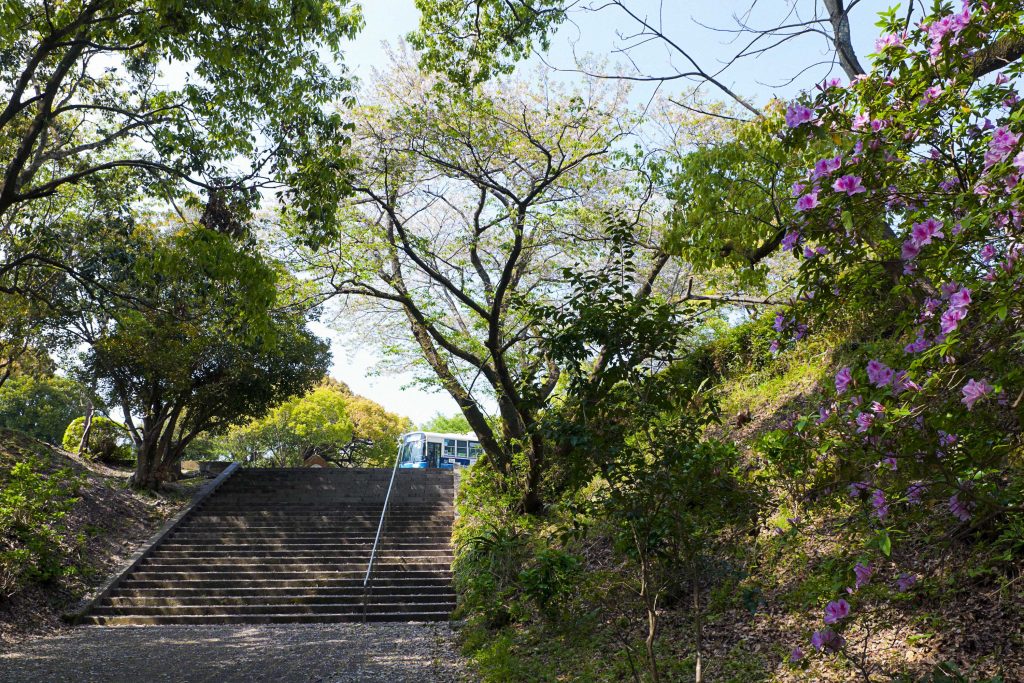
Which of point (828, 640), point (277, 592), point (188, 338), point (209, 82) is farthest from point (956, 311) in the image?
point (188, 338)

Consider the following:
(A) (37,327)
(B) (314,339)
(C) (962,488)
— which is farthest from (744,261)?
(B) (314,339)

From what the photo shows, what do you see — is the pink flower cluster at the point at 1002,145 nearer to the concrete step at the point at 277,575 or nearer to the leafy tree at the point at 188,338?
the leafy tree at the point at 188,338

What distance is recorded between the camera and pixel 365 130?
37.4 feet

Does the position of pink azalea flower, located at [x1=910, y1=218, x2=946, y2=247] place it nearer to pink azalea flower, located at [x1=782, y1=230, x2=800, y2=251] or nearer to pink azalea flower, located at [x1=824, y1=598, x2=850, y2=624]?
pink azalea flower, located at [x1=782, y1=230, x2=800, y2=251]

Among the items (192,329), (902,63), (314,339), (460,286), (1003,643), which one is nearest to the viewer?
(902,63)

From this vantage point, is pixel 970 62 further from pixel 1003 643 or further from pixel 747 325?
pixel 747 325

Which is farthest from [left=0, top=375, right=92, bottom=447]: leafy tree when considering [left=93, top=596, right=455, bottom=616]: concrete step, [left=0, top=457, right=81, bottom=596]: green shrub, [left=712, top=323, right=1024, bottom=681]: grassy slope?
[left=712, top=323, right=1024, bottom=681]: grassy slope

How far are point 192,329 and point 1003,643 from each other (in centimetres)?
1239

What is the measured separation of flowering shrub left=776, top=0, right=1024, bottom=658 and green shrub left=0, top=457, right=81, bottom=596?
31.9 feet

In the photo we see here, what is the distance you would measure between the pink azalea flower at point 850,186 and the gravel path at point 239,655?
5.22 meters

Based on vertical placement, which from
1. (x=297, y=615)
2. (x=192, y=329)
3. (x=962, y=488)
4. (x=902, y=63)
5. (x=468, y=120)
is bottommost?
(x=297, y=615)

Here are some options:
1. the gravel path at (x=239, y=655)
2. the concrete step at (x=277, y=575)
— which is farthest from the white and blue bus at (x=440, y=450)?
the gravel path at (x=239, y=655)

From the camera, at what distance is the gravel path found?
256 inches

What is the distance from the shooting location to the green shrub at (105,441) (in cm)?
1823
